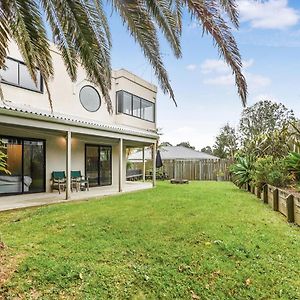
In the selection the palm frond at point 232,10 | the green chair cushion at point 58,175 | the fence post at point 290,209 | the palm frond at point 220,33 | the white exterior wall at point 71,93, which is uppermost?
the white exterior wall at point 71,93

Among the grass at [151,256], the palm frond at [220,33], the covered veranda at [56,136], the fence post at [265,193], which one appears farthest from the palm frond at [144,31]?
the fence post at [265,193]

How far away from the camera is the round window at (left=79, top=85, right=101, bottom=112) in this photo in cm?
1639

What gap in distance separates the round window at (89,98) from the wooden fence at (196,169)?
1157 cm

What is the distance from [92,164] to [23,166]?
467cm

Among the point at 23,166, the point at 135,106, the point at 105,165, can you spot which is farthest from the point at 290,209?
the point at 135,106

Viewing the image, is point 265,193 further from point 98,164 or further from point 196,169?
point 196,169

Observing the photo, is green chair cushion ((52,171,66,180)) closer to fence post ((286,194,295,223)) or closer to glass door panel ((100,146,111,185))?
glass door panel ((100,146,111,185))

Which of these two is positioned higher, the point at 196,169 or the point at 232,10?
the point at 232,10

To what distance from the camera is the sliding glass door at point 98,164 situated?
16.8m

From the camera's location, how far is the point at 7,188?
12.4 metres

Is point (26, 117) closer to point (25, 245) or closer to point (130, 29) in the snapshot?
point (25, 245)

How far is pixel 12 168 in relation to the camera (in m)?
12.5

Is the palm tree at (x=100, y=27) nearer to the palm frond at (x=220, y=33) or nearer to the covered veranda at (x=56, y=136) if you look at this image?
the palm frond at (x=220, y=33)

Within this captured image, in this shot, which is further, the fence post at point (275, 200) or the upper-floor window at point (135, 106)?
the upper-floor window at point (135, 106)
